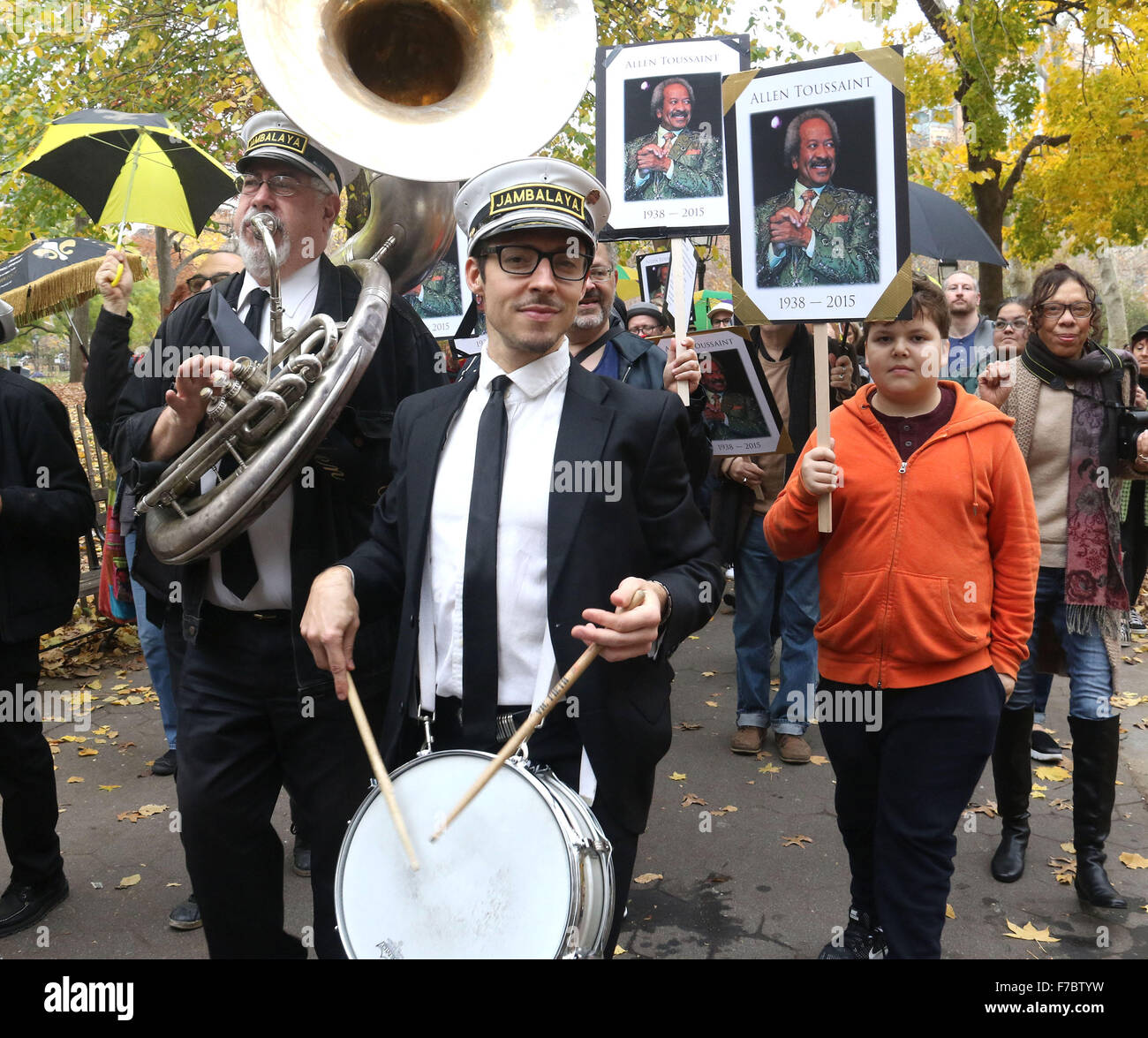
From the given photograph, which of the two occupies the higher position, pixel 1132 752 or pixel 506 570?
pixel 506 570

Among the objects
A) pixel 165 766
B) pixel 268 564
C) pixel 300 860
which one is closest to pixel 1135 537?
pixel 268 564

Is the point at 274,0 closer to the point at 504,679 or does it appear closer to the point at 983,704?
the point at 504,679

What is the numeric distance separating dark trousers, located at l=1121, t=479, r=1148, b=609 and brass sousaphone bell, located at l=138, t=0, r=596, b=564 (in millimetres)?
2745

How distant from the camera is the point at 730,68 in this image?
397 centimetres

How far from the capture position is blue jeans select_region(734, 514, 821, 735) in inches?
213

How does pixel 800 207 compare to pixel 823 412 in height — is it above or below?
above

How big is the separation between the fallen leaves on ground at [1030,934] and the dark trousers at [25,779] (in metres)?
3.37

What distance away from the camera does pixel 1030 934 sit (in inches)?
146

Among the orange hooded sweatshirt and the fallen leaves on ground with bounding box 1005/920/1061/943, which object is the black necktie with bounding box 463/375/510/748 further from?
the fallen leaves on ground with bounding box 1005/920/1061/943

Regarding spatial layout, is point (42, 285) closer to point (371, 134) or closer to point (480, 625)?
point (371, 134)

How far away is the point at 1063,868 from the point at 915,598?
1.90 metres

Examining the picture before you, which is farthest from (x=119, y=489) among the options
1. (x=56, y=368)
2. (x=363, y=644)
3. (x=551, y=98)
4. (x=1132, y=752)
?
(x=56, y=368)

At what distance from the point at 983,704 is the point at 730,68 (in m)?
2.43

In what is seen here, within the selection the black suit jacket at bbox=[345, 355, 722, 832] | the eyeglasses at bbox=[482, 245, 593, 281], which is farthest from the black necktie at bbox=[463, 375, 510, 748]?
the eyeglasses at bbox=[482, 245, 593, 281]
